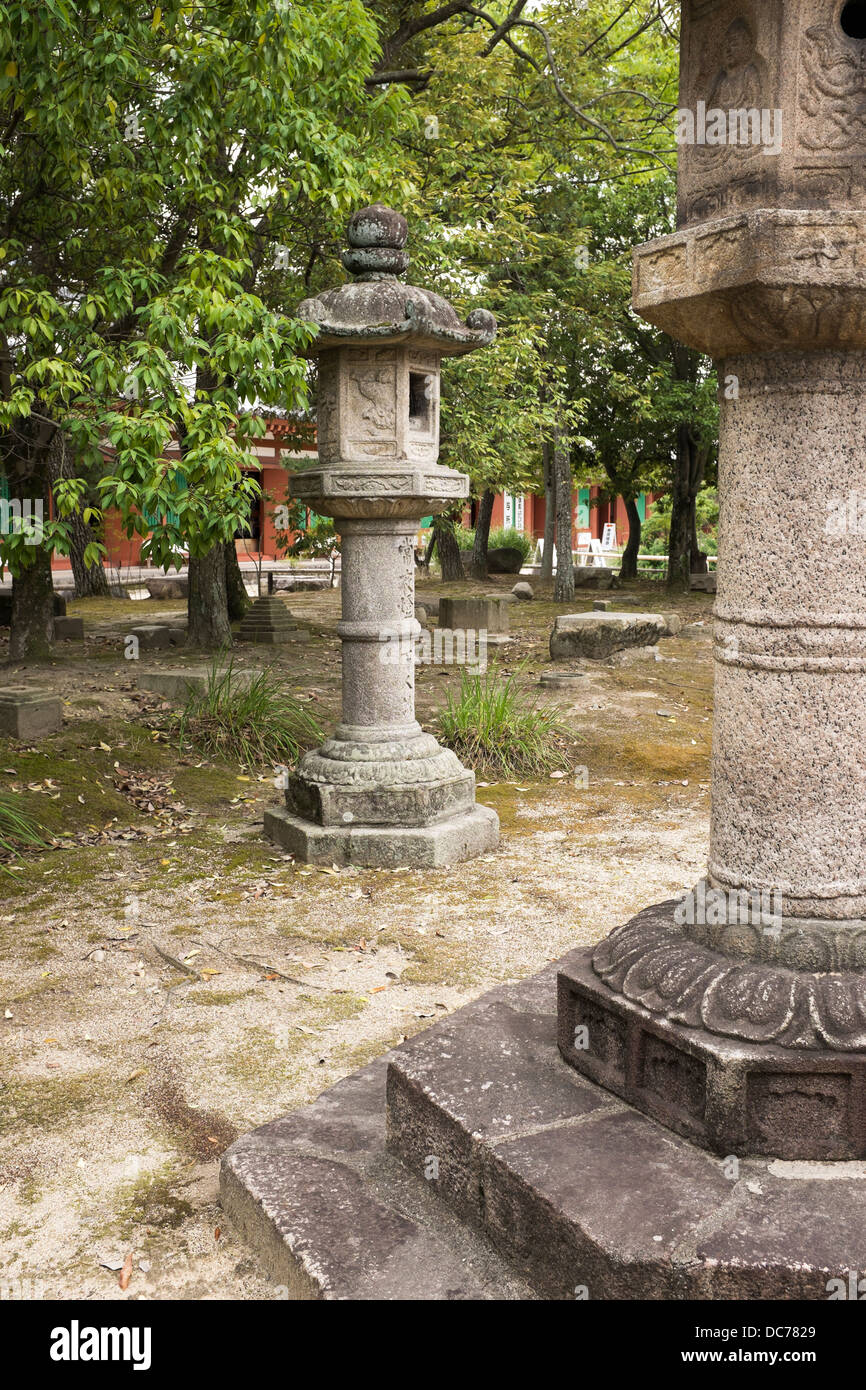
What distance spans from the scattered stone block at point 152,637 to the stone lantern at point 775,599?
32.1ft

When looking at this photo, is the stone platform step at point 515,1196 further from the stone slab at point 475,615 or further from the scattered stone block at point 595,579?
the scattered stone block at point 595,579

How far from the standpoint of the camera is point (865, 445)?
98.3 inches

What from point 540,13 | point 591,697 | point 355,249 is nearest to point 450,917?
point 355,249

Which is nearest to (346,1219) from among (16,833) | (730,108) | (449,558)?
(730,108)

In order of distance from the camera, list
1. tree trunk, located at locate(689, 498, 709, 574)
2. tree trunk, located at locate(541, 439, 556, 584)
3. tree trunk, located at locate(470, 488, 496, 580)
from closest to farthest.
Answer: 1. tree trunk, located at locate(541, 439, 556, 584)
2. tree trunk, located at locate(689, 498, 709, 574)
3. tree trunk, located at locate(470, 488, 496, 580)

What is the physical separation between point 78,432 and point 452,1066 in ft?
11.6

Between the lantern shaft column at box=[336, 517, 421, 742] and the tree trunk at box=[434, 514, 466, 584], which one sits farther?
the tree trunk at box=[434, 514, 466, 584]

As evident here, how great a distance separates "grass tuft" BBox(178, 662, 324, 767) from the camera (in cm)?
791

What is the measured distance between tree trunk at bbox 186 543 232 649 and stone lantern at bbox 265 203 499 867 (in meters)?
5.68

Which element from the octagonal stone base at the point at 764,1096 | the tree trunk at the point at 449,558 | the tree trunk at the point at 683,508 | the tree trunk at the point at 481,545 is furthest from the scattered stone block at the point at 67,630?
the tree trunk at the point at 683,508

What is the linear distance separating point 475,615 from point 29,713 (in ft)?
25.4

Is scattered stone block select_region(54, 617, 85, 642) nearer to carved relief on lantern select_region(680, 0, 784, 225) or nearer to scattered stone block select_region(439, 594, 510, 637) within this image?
scattered stone block select_region(439, 594, 510, 637)

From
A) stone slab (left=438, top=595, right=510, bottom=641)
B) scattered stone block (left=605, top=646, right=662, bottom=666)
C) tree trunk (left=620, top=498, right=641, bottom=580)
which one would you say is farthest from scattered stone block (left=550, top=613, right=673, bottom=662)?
tree trunk (left=620, top=498, right=641, bottom=580)

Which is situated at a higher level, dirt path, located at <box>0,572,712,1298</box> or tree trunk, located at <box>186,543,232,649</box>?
tree trunk, located at <box>186,543,232,649</box>
